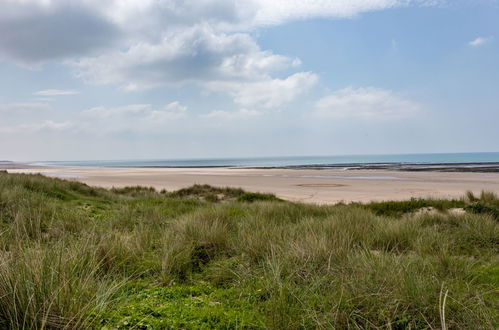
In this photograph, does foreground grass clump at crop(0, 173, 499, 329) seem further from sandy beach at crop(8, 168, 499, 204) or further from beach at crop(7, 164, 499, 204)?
sandy beach at crop(8, 168, 499, 204)

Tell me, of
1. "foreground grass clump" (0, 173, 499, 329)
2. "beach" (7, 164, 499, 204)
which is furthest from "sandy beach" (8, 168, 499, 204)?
"foreground grass clump" (0, 173, 499, 329)

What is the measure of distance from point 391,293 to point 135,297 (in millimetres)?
2672

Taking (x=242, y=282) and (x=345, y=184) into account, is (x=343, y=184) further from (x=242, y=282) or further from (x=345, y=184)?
(x=242, y=282)

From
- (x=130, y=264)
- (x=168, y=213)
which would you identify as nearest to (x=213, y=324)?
(x=130, y=264)

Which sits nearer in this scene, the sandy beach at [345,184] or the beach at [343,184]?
the beach at [343,184]

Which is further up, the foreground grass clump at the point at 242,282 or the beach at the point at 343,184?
the foreground grass clump at the point at 242,282

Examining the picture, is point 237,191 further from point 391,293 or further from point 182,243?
point 391,293

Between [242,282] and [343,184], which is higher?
[242,282]

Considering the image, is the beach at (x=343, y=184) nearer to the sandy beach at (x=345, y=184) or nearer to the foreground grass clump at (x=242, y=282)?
the sandy beach at (x=345, y=184)

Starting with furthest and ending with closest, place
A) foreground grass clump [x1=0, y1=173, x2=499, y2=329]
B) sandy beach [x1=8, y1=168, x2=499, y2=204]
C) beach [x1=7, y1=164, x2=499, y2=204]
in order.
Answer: sandy beach [x1=8, y1=168, x2=499, y2=204], beach [x1=7, y1=164, x2=499, y2=204], foreground grass clump [x1=0, y1=173, x2=499, y2=329]

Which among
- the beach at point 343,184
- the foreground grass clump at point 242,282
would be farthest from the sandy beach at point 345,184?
the foreground grass clump at point 242,282

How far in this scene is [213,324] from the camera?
303cm

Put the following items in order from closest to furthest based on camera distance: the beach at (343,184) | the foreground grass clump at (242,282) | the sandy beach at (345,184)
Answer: the foreground grass clump at (242,282)
the beach at (343,184)
the sandy beach at (345,184)

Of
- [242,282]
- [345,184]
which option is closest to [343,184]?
[345,184]
